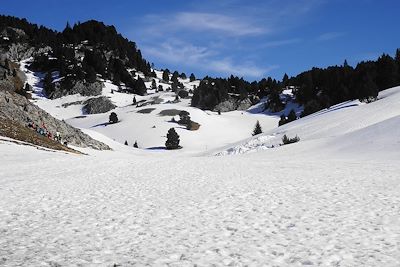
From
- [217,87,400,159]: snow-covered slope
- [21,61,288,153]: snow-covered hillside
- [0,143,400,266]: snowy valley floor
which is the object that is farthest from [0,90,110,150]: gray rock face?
[0,143,400,266]: snowy valley floor

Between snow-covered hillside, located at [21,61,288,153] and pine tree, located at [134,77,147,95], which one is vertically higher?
pine tree, located at [134,77,147,95]

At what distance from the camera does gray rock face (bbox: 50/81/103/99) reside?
171m

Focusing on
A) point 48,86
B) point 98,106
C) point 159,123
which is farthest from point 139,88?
point 159,123

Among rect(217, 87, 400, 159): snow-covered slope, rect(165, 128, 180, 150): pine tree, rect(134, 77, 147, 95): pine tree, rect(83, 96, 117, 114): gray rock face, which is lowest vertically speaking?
rect(217, 87, 400, 159): snow-covered slope

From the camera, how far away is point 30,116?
47.1 metres

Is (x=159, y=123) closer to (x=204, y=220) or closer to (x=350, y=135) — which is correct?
(x=350, y=135)

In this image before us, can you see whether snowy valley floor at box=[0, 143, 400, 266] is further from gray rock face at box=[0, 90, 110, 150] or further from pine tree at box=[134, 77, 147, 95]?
pine tree at box=[134, 77, 147, 95]

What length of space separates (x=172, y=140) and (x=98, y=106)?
236 feet

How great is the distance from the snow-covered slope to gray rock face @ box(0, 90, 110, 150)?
756 inches

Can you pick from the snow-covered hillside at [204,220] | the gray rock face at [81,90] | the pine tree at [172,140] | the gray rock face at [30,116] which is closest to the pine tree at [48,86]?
the gray rock face at [81,90]

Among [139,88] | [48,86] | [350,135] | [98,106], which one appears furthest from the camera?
[139,88]

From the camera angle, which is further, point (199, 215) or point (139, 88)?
point (139, 88)

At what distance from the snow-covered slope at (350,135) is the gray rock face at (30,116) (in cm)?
1921

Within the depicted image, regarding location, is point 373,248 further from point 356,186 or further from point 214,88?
point 214,88
